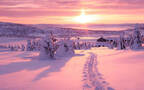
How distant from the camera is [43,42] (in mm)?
22094

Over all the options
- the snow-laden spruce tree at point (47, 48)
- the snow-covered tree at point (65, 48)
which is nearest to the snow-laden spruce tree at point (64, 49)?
the snow-covered tree at point (65, 48)

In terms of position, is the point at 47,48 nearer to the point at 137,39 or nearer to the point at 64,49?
the point at 64,49

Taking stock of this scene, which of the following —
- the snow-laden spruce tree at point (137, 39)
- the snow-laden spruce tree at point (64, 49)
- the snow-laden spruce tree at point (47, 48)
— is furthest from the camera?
the snow-laden spruce tree at point (137, 39)

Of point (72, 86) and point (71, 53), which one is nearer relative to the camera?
point (72, 86)

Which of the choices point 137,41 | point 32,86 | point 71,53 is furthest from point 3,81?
point 137,41

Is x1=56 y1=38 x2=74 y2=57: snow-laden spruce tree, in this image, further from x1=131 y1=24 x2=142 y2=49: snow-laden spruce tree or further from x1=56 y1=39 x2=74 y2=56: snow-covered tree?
x1=131 y1=24 x2=142 y2=49: snow-laden spruce tree

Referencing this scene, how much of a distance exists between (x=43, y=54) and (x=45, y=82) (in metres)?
12.3

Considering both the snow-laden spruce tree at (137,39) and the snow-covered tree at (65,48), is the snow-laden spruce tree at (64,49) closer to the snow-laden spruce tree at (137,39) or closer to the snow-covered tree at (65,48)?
the snow-covered tree at (65,48)

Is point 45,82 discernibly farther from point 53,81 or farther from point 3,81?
point 3,81

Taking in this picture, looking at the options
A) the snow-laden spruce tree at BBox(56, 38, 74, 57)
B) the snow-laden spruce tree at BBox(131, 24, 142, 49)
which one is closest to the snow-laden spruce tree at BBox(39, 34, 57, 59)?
the snow-laden spruce tree at BBox(56, 38, 74, 57)

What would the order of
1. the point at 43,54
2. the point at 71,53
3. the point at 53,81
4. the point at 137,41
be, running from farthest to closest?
1. the point at 137,41
2. the point at 71,53
3. the point at 43,54
4. the point at 53,81

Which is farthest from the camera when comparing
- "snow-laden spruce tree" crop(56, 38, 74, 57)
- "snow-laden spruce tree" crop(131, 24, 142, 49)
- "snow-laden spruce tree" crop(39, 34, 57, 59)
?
"snow-laden spruce tree" crop(131, 24, 142, 49)

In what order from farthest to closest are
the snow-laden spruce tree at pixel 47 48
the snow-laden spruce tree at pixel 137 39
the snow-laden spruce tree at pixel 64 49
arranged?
the snow-laden spruce tree at pixel 137 39
the snow-laden spruce tree at pixel 64 49
the snow-laden spruce tree at pixel 47 48

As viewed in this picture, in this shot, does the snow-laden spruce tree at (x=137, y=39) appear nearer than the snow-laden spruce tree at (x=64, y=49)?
No
